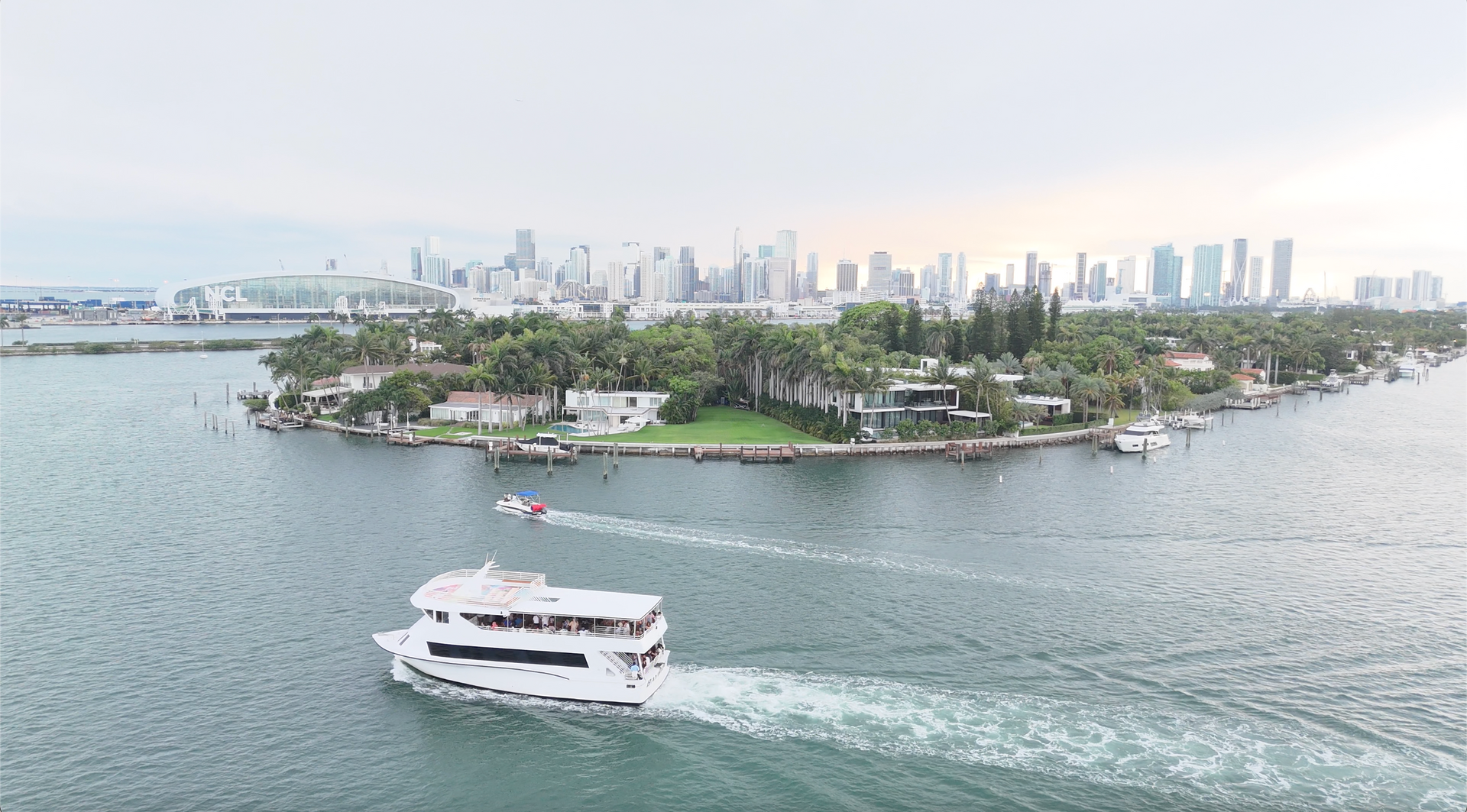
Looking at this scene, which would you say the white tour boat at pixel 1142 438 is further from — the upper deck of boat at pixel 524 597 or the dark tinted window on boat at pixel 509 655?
the dark tinted window on boat at pixel 509 655

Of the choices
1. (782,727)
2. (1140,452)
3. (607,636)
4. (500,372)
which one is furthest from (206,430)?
(1140,452)

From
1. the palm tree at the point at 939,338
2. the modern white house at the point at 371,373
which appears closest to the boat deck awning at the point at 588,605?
the modern white house at the point at 371,373

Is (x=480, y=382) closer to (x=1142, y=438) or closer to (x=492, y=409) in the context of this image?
(x=492, y=409)

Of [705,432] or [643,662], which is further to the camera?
[705,432]

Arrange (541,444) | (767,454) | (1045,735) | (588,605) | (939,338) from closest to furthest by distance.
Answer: (1045,735) → (588,605) → (767,454) → (541,444) → (939,338)

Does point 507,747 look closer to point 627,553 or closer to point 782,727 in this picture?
point 782,727

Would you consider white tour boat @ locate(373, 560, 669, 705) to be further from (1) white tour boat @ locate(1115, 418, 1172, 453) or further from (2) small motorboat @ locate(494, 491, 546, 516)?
(1) white tour boat @ locate(1115, 418, 1172, 453)

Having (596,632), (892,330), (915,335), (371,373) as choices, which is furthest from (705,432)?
(892,330)
